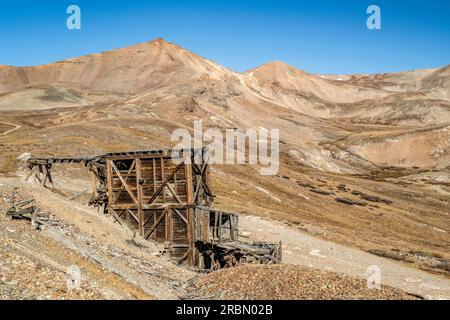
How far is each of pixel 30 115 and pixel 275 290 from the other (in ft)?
349

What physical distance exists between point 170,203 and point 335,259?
14598mm

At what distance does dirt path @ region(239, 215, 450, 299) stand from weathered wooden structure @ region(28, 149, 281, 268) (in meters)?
6.46

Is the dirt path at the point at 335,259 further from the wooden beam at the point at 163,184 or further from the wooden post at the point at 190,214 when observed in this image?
the wooden beam at the point at 163,184

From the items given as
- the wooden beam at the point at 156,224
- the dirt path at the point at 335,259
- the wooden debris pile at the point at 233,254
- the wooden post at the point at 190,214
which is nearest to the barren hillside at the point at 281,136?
the dirt path at the point at 335,259

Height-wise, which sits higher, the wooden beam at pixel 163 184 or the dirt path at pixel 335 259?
the wooden beam at pixel 163 184

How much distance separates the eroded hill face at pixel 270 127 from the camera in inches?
2020

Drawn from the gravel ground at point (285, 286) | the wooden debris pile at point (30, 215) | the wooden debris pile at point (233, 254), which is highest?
the wooden debris pile at point (30, 215)

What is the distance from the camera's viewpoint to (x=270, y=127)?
389ft

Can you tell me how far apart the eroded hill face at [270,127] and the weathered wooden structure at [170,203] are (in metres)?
15.8

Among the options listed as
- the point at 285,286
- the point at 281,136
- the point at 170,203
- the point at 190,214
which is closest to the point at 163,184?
the point at 170,203

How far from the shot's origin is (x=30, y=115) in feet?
357

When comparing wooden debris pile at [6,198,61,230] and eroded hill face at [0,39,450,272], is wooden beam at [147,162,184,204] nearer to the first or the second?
wooden debris pile at [6,198,61,230]
